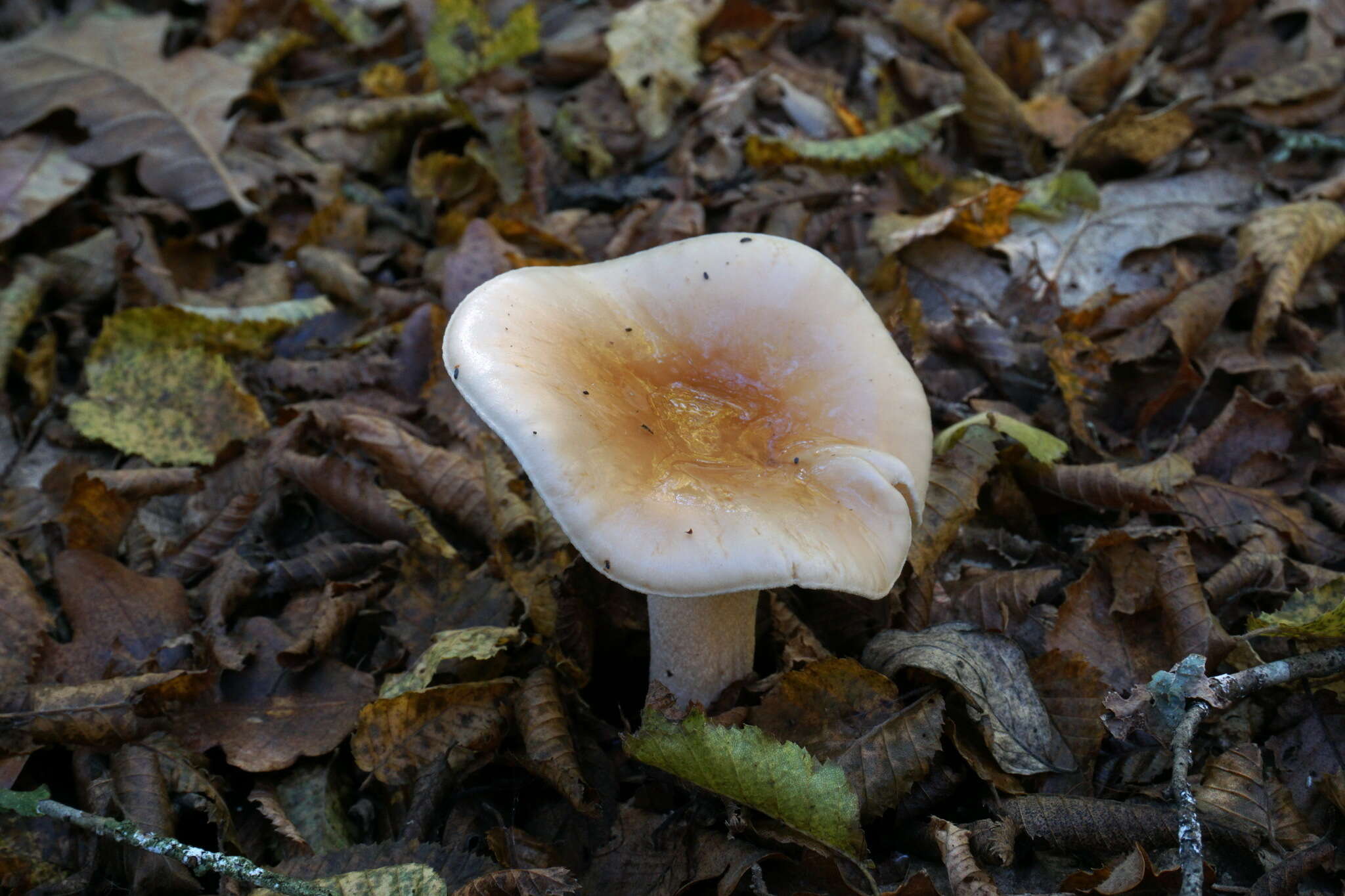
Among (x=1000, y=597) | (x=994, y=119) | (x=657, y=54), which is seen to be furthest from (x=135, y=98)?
(x=1000, y=597)

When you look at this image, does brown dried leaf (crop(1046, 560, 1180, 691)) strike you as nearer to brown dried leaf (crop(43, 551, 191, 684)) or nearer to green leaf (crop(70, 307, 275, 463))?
brown dried leaf (crop(43, 551, 191, 684))

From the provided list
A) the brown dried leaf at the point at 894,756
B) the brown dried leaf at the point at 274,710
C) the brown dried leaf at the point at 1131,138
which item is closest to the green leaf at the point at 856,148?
the brown dried leaf at the point at 1131,138

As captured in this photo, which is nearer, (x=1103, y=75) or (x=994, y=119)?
(x=994, y=119)

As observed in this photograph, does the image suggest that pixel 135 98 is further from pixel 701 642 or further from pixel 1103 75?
pixel 1103 75

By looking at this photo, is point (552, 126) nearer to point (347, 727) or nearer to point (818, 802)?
point (347, 727)

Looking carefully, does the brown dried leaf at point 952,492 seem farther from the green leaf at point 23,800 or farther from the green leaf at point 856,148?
the green leaf at point 23,800

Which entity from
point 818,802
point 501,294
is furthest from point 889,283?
point 818,802

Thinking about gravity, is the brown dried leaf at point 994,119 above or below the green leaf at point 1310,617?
above

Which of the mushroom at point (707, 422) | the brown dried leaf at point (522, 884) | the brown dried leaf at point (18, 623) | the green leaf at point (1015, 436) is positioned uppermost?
the mushroom at point (707, 422)
